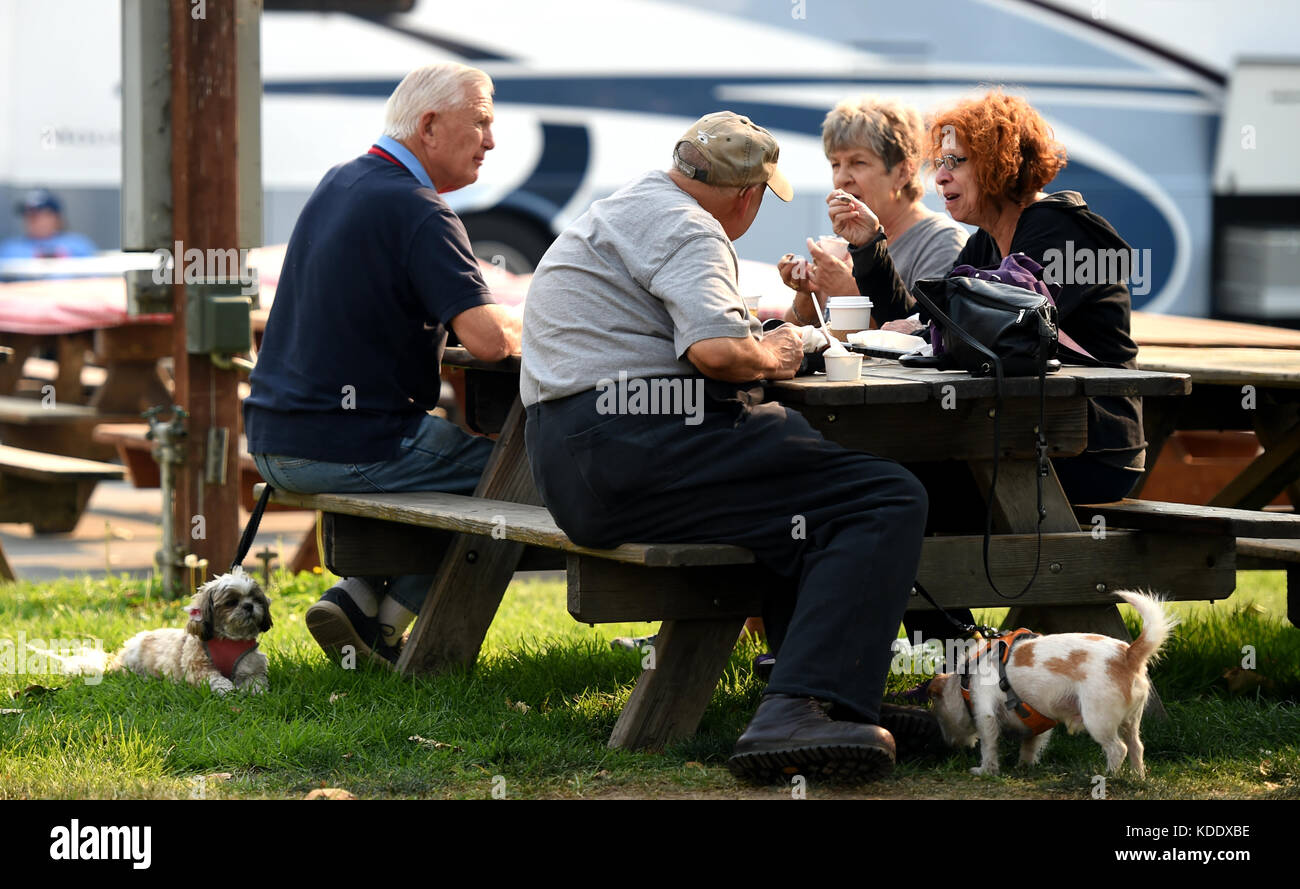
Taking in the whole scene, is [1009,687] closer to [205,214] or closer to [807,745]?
[807,745]

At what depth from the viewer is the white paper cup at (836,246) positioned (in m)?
4.92

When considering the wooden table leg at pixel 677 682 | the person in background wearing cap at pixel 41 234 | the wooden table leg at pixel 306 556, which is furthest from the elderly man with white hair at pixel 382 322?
the person in background wearing cap at pixel 41 234

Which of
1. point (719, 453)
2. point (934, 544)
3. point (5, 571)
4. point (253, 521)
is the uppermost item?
point (719, 453)

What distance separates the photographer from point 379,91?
1274 centimetres

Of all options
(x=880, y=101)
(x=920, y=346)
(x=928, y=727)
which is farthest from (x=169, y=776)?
(x=880, y=101)

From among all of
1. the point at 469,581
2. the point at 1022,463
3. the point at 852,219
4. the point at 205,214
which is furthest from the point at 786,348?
the point at 205,214

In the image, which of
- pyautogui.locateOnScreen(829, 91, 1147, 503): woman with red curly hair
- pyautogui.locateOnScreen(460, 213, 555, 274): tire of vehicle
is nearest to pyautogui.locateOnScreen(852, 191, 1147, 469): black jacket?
pyautogui.locateOnScreen(829, 91, 1147, 503): woman with red curly hair

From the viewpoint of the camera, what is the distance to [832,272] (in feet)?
16.1

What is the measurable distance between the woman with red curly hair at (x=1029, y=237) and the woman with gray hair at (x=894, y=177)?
42 centimetres

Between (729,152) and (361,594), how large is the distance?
6.11 ft

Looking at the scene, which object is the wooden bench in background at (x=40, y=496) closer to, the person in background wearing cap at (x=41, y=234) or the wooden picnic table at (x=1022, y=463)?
the wooden picnic table at (x=1022, y=463)

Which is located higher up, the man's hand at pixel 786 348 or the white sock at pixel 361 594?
the man's hand at pixel 786 348

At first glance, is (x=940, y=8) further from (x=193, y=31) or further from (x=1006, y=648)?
(x=1006, y=648)

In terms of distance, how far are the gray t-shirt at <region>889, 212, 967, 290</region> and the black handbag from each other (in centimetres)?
127
